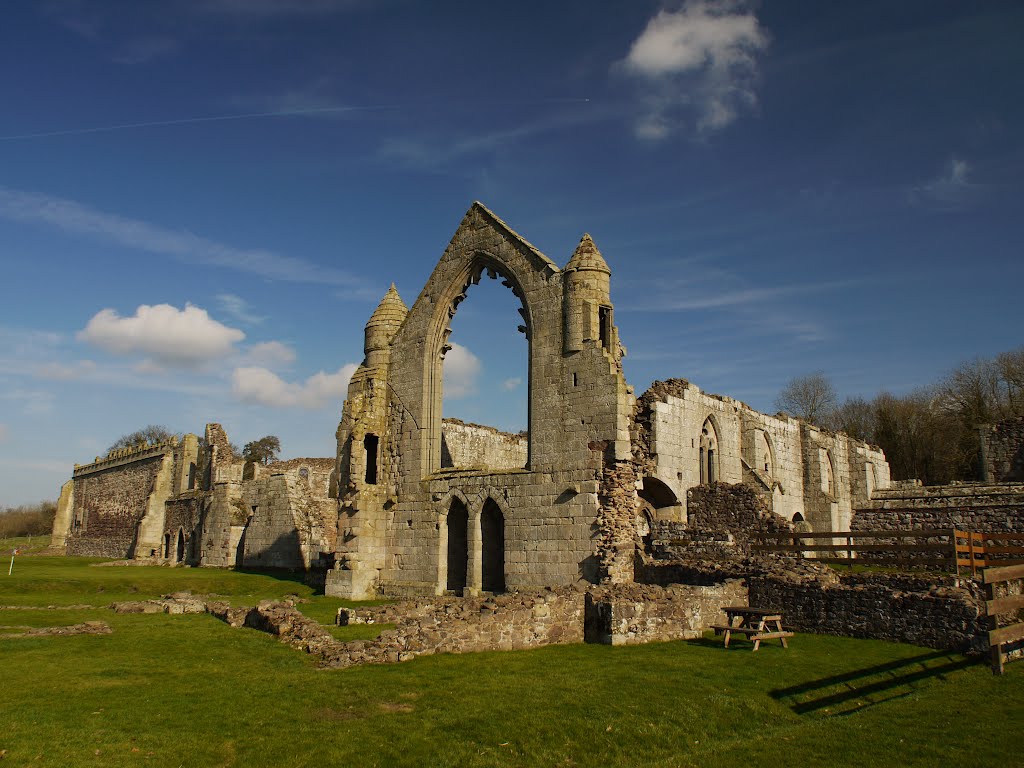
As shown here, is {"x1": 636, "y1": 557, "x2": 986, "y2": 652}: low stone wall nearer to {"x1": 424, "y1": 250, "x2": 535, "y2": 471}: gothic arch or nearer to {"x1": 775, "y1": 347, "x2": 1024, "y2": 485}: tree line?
{"x1": 424, "y1": 250, "x2": 535, "y2": 471}: gothic arch

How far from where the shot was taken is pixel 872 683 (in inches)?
397

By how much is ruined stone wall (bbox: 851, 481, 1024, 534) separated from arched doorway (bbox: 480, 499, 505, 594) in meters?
13.4

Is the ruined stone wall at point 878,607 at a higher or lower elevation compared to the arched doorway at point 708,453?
lower

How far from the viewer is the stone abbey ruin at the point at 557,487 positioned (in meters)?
17.8

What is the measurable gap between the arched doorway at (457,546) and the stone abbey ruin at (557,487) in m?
0.06

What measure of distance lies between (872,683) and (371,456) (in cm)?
1646

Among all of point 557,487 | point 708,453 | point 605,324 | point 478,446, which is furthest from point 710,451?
point 557,487

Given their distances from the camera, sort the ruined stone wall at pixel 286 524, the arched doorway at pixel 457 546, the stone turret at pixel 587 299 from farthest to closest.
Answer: the ruined stone wall at pixel 286 524, the arched doorway at pixel 457 546, the stone turret at pixel 587 299

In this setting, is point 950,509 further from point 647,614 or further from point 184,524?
point 184,524

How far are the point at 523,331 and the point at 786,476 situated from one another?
17311 millimetres

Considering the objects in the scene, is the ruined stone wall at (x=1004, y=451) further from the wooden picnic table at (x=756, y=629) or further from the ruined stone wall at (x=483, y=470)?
the wooden picnic table at (x=756, y=629)

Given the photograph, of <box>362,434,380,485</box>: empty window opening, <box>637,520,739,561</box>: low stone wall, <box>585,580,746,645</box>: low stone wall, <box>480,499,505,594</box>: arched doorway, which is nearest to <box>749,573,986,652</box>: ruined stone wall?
<box>585,580,746,645</box>: low stone wall

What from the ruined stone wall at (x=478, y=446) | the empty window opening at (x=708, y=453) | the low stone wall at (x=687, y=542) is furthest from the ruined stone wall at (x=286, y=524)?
the empty window opening at (x=708, y=453)

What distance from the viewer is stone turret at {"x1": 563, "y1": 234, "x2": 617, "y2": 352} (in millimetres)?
18938
